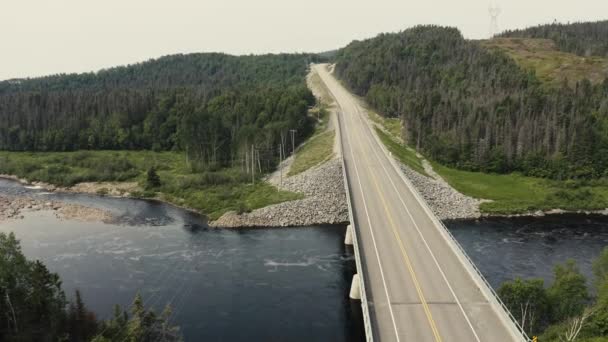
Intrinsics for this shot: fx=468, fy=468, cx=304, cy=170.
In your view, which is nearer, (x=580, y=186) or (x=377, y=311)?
(x=377, y=311)

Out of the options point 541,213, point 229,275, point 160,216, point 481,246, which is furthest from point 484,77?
point 229,275

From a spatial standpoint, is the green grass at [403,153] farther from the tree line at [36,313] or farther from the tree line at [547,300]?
the tree line at [36,313]

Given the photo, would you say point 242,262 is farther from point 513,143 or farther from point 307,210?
point 513,143

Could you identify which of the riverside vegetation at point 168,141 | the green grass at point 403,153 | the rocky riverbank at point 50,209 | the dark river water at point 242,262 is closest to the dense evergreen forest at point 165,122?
the riverside vegetation at point 168,141

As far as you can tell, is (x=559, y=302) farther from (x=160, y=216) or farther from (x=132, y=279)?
(x=160, y=216)

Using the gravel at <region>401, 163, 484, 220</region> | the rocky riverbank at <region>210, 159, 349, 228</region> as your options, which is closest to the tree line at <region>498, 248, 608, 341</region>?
the rocky riverbank at <region>210, 159, 349, 228</region>

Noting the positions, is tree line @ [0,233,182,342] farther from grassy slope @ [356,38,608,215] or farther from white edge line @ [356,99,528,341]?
grassy slope @ [356,38,608,215]
